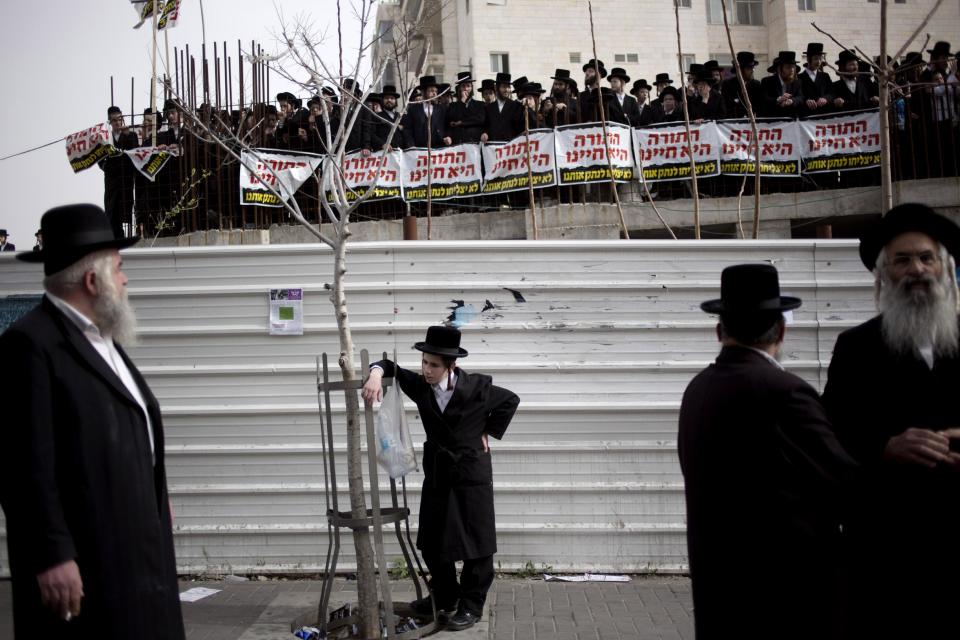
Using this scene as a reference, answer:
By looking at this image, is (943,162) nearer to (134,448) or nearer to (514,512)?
(514,512)

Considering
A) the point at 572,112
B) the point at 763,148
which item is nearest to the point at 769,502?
the point at 763,148

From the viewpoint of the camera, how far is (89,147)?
12172mm

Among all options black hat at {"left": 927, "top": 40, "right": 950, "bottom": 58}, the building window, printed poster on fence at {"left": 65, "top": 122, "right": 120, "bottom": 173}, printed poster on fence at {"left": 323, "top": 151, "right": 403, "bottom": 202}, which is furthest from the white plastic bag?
the building window

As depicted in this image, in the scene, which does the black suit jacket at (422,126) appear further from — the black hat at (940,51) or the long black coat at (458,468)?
the long black coat at (458,468)

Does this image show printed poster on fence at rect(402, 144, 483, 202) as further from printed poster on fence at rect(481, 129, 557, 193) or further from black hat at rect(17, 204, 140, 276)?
black hat at rect(17, 204, 140, 276)

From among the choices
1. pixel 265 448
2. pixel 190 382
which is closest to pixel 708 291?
pixel 265 448

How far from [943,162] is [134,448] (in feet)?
39.2

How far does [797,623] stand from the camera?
3088 millimetres

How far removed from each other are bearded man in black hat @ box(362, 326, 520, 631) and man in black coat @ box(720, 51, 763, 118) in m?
7.65

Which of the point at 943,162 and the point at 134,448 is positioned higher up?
the point at 943,162

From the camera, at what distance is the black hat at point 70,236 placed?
334cm

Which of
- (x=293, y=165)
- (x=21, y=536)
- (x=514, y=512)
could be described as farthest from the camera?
(x=293, y=165)

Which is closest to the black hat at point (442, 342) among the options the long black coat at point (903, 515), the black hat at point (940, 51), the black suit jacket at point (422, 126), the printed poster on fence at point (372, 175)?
the long black coat at point (903, 515)

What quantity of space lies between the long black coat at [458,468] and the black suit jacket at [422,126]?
6686 mm
